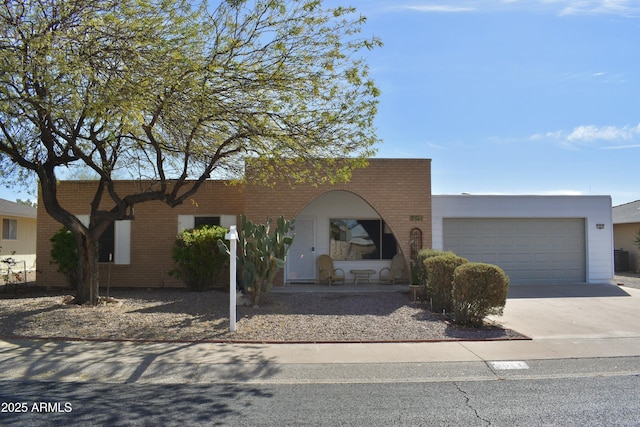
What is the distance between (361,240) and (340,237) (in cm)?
70

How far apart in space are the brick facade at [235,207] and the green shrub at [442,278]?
3564 millimetres

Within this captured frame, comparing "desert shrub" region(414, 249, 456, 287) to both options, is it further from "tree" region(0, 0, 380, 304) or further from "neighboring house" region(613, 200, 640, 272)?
"neighboring house" region(613, 200, 640, 272)

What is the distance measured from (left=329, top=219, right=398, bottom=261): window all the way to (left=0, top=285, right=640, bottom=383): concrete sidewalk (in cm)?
666

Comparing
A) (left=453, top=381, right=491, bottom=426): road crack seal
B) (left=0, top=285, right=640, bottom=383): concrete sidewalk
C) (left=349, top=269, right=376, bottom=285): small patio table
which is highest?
(left=349, top=269, right=376, bottom=285): small patio table

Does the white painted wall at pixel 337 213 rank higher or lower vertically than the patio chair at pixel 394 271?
higher

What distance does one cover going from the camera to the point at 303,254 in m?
16.3

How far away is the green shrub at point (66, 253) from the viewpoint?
567 inches

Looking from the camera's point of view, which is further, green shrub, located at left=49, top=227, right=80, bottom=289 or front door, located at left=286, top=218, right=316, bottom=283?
front door, located at left=286, top=218, right=316, bottom=283

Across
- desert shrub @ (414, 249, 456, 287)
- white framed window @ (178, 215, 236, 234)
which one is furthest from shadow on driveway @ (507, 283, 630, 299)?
white framed window @ (178, 215, 236, 234)

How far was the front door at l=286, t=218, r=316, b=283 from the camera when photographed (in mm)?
16203

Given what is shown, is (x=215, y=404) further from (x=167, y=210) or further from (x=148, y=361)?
(x=167, y=210)

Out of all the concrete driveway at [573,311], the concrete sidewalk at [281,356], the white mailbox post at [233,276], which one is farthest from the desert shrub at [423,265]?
the white mailbox post at [233,276]

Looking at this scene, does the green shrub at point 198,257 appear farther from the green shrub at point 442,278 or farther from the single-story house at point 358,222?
the green shrub at point 442,278

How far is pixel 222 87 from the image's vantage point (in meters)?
9.21
